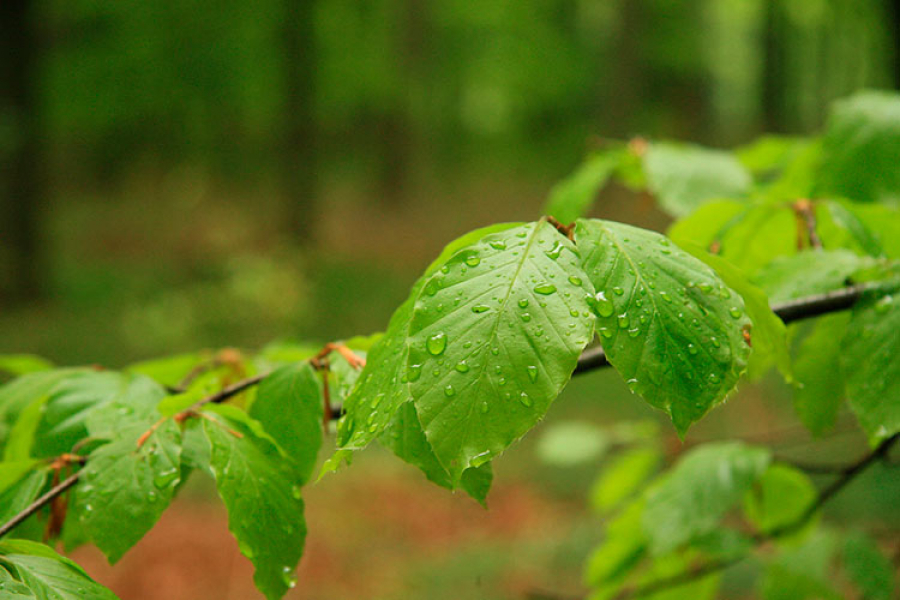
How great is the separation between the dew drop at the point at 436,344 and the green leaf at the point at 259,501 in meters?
0.31

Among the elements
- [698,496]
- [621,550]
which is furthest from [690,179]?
[621,550]

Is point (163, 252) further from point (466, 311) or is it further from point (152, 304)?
point (466, 311)

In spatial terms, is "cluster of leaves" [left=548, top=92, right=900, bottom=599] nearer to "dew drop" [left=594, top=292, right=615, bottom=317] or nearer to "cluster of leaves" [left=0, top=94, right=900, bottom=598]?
"cluster of leaves" [left=0, top=94, right=900, bottom=598]

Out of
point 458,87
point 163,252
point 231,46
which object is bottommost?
point 163,252

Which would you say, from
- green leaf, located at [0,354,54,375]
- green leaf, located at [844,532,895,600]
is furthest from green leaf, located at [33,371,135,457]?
green leaf, located at [844,532,895,600]

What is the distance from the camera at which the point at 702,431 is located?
7.99 m

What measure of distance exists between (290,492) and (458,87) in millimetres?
24944

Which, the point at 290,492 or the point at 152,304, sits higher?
the point at 290,492

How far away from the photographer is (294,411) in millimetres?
889

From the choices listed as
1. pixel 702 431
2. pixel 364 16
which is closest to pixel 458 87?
pixel 364 16

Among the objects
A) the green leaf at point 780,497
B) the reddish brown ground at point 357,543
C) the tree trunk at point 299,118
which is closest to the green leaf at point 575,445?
the green leaf at point 780,497

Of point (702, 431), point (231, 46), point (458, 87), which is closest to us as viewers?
point (702, 431)

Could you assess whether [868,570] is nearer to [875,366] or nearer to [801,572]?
[801,572]

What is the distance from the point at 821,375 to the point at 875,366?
209 millimetres
